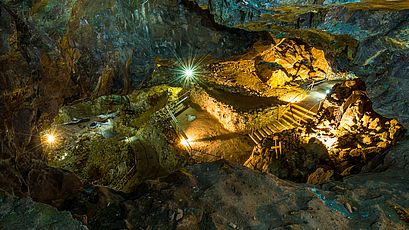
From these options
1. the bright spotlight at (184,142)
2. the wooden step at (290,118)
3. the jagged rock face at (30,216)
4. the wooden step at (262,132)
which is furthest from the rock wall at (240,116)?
the jagged rock face at (30,216)

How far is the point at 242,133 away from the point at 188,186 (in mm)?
9130

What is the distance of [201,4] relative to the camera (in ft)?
21.3

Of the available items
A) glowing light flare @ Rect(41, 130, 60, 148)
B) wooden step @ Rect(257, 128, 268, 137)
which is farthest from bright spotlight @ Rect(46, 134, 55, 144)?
wooden step @ Rect(257, 128, 268, 137)

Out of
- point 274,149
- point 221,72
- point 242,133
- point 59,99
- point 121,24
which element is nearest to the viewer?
point 59,99

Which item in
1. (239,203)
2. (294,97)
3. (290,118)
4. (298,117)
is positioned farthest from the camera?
(294,97)

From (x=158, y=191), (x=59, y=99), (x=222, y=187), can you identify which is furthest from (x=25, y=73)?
(x=222, y=187)

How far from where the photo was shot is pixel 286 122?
14.0m

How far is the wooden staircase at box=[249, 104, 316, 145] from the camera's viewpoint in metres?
13.5

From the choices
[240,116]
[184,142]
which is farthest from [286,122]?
[184,142]

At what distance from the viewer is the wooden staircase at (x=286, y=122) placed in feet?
44.4

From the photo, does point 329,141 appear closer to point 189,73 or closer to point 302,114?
point 302,114

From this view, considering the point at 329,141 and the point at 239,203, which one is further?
the point at 329,141

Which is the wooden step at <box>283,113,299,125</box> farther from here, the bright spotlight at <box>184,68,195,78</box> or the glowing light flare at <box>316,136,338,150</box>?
the bright spotlight at <box>184,68,195,78</box>

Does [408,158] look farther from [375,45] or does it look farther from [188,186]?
[188,186]
